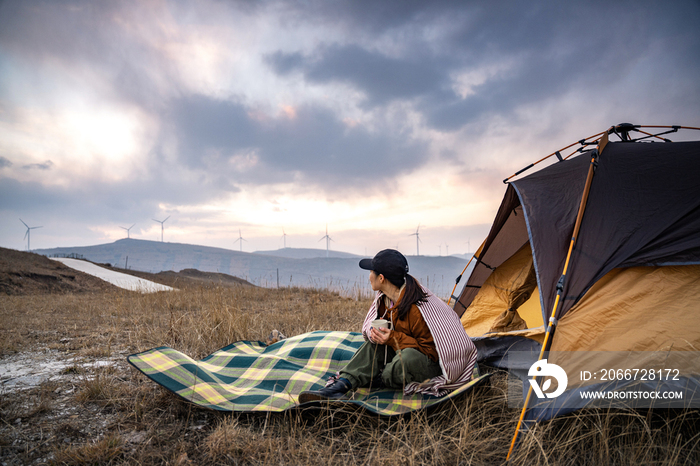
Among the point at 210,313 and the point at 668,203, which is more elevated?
the point at 668,203

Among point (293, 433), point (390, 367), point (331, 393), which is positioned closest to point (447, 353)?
point (390, 367)

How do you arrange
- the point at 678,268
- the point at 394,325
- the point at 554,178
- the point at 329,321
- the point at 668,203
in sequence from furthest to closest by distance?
the point at 329,321 → the point at 554,178 → the point at 394,325 → the point at 668,203 → the point at 678,268

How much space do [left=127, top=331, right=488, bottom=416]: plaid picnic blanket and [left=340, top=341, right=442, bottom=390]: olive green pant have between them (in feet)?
0.43

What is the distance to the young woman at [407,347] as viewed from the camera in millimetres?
2863

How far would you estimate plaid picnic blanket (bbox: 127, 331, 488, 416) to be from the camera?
9.13 feet

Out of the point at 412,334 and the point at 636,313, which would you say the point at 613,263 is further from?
the point at 412,334

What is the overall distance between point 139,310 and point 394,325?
6.24 meters

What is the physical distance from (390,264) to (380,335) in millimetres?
627

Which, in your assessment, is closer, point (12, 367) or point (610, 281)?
point (610, 281)

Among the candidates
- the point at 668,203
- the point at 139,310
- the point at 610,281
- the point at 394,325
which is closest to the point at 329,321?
the point at 394,325

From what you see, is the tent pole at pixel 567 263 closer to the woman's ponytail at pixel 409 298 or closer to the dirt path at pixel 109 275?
the woman's ponytail at pixel 409 298

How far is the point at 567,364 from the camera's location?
2.52m

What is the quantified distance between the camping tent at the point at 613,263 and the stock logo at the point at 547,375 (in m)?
0.05

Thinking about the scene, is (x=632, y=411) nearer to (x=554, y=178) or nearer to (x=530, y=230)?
(x=530, y=230)
